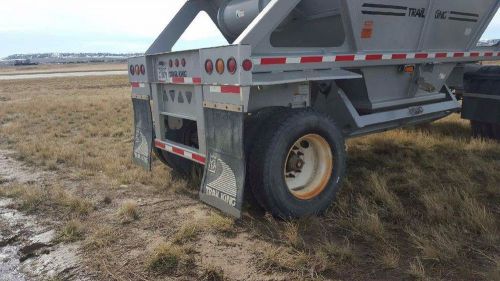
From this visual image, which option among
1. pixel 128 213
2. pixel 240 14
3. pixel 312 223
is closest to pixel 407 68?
pixel 240 14

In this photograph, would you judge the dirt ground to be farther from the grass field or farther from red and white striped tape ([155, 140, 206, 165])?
red and white striped tape ([155, 140, 206, 165])

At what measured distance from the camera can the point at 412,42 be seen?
496 centimetres

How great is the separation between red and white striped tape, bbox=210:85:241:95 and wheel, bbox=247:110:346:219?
421 millimetres

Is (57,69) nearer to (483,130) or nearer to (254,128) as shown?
(483,130)

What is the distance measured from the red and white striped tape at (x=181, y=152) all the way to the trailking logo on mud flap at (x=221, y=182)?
261mm

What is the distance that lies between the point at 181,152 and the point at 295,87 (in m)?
1.36

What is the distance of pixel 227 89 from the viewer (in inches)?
140

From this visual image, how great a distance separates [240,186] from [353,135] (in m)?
1.84

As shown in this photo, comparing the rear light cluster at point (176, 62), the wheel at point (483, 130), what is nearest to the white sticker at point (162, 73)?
the rear light cluster at point (176, 62)

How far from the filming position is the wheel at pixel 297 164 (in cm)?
354

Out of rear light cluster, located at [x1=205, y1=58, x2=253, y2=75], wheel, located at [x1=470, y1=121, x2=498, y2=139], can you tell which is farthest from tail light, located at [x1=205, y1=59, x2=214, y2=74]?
wheel, located at [x1=470, y1=121, x2=498, y2=139]

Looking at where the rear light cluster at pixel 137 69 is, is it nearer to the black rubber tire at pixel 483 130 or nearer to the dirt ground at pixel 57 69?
the black rubber tire at pixel 483 130

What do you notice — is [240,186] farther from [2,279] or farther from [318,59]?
[2,279]

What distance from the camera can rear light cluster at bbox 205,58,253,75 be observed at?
132 inches
